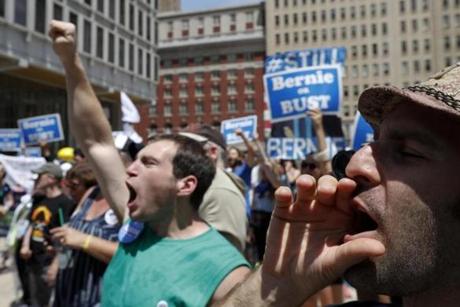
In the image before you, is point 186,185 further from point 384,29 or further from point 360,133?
point 384,29

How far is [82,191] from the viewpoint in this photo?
3855mm

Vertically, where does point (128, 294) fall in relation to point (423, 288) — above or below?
below

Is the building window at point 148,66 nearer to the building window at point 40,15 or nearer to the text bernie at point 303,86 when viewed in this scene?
the building window at point 40,15

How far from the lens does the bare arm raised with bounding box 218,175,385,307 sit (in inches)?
42.4

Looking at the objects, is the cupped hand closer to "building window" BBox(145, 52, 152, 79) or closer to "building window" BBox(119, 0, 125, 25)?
"building window" BBox(119, 0, 125, 25)

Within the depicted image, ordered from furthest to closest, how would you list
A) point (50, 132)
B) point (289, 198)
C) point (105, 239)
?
point (50, 132) → point (105, 239) → point (289, 198)

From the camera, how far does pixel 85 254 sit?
8.95ft

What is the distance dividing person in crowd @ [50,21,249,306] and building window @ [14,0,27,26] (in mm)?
26042

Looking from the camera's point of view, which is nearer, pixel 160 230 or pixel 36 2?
pixel 160 230

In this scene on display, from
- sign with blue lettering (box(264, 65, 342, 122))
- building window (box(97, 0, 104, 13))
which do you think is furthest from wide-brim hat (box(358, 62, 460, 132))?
building window (box(97, 0, 104, 13))

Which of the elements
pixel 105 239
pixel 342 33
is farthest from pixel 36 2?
Result: pixel 342 33

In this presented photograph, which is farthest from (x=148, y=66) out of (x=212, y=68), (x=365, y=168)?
(x=365, y=168)

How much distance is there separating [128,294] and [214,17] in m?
70.3

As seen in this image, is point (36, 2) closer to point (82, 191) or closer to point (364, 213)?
point (82, 191)
